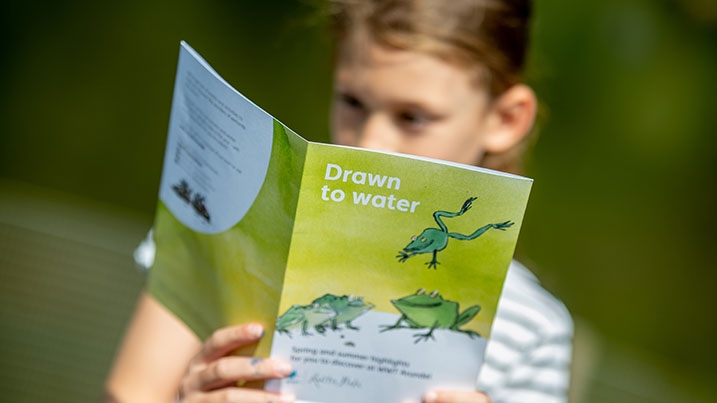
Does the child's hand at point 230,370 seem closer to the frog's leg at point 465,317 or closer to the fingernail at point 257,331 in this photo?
the fingernail at point 257,331

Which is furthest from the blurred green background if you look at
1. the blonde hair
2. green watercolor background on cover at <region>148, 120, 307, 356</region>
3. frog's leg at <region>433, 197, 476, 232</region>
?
frog's leg at <region>433, 197, 476, 232</region>

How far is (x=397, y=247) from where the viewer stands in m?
0.91

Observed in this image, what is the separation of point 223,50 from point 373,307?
2.16 metres

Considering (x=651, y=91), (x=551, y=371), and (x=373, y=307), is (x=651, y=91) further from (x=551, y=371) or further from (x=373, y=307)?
(x=373, y=307)

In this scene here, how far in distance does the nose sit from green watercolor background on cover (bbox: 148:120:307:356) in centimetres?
31

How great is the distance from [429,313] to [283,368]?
167mm

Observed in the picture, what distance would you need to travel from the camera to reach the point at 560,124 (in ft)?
9.41

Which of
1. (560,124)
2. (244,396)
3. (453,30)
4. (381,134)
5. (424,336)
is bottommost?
(244,396)

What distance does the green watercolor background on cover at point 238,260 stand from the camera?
0.89 meters

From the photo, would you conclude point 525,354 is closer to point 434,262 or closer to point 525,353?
point 525,353

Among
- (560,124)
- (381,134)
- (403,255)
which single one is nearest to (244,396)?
(403,255)

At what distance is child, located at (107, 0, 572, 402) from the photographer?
46.7 inches

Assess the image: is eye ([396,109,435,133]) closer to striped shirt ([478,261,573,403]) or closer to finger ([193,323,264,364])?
striped shirt ([478,261,573,403])

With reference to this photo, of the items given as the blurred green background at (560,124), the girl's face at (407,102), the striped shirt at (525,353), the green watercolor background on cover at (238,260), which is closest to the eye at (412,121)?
the girl's face at (407,102)
